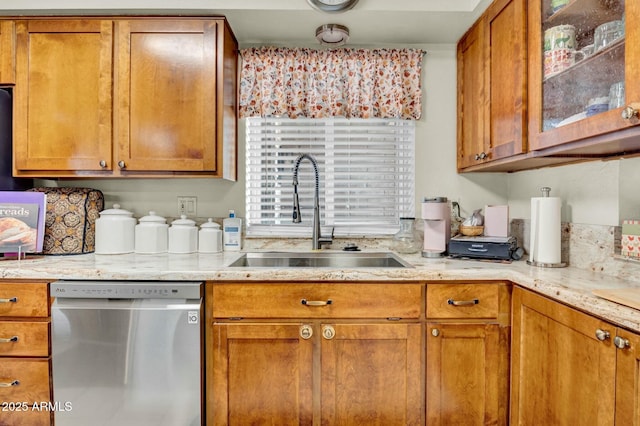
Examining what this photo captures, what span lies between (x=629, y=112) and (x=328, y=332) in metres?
1.22

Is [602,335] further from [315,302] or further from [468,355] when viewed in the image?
[315,302]

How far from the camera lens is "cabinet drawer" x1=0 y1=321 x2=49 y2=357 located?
1.47 metres

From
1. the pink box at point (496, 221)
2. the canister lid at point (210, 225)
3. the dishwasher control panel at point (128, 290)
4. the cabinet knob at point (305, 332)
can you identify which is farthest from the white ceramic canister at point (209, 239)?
the pink box at point (496, 221)

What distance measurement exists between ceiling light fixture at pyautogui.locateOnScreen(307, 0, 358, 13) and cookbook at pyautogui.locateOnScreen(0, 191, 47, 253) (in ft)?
5.36

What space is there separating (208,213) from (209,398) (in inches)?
42.1

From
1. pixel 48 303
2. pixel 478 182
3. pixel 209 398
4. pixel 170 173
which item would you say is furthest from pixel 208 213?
pixel 478 182

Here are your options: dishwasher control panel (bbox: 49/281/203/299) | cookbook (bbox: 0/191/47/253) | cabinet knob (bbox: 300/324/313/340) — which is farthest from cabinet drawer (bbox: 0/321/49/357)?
cabinet knob (bbox: 300/324/313/340)

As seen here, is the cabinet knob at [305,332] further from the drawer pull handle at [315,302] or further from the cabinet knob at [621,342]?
the cabinet knob at [621,342]

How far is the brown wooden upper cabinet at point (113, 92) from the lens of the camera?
1.80m

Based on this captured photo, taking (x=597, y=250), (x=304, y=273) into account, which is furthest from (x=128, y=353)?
(x=597, y=250)

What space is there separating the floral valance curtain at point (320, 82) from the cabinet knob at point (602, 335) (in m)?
1.46

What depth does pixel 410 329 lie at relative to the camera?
1480mm

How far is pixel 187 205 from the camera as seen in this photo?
2180 millimetres

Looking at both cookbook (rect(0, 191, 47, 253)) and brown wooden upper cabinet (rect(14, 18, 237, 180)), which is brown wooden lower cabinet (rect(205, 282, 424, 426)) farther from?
cookbook (rect(0, 191, 47, 253))
